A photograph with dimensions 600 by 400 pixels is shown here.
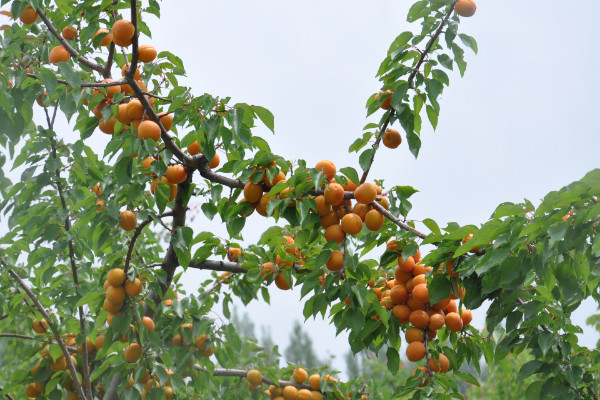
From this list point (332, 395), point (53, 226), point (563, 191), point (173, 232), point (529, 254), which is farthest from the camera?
point (332, 395)

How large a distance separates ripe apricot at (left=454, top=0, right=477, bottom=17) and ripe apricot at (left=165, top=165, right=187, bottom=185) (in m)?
1.05

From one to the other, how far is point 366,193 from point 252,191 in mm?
371

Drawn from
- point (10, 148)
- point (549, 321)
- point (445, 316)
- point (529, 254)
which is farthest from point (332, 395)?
point (10, 148)

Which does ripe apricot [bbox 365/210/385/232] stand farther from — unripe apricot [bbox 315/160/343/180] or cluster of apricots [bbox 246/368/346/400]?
cluster of apricots [bbox 246/368/346/400]

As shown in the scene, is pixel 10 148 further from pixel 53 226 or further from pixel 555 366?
pixel 555 366

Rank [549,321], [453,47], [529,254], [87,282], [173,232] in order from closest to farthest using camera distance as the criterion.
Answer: [529,254] < [549,321] < [453,47] < [173,232] < [87,282]

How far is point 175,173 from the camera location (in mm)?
1917

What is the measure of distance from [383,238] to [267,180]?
0.41 m

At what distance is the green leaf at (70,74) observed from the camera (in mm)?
1489

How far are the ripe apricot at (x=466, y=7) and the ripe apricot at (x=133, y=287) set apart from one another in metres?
1.37

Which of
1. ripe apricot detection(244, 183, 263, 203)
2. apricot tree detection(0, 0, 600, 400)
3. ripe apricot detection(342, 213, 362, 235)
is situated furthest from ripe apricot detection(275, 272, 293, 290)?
ripe apricot detection(342, 213, 362, 235)

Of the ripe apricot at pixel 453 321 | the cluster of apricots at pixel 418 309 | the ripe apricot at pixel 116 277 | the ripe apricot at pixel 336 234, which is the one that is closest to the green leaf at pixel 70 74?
the ripe apricot at pixel 116 277

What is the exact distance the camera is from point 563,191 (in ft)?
3.96

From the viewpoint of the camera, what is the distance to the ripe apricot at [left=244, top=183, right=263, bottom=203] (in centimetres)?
174
